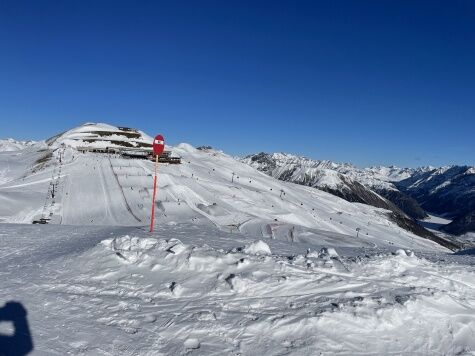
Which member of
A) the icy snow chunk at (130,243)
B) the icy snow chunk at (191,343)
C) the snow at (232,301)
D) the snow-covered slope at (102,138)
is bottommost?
the icy snow chunk at (191,343)

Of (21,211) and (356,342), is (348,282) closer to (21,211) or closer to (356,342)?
(356,342)

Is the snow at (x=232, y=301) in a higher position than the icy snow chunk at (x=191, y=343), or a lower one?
higher

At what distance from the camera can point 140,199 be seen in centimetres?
5603

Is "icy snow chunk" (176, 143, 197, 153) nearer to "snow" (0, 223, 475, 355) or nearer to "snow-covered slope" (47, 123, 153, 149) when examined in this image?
"snow-covered slope" (47, 123, 153, 149)

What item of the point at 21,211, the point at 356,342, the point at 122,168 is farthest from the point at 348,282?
the point at 122,168

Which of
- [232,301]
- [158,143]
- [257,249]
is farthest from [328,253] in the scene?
[158,143]

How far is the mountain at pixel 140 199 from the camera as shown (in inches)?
1843

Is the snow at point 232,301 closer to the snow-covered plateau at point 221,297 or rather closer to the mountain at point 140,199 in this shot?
the snow-covered plateau at point 221,297

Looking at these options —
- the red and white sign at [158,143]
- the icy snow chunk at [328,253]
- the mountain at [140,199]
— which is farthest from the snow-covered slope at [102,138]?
the icy snow chunk at [328,253]

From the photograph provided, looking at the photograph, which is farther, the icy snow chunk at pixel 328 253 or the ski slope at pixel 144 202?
the ski slope at pixel 144 202

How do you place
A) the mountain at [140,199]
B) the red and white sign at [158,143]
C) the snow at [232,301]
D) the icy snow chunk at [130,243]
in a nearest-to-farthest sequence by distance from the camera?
the snow at [232,301], the icy snow chunk at [130,243], the red and white sign at [158,143], the mountain at [140,199]

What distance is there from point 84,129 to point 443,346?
136 metres

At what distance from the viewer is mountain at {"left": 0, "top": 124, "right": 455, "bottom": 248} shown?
46.8 meters

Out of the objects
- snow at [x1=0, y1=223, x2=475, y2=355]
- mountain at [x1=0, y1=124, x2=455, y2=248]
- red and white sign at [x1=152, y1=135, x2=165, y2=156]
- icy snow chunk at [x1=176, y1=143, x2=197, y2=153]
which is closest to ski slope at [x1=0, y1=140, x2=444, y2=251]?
mountain at [x1=0, y1=124, x2=455, y2=248]
